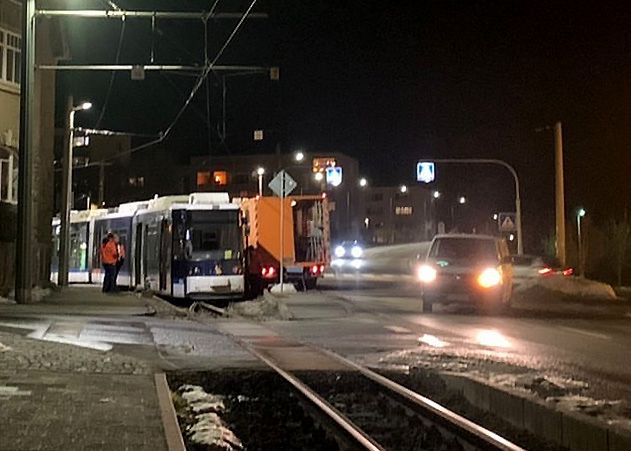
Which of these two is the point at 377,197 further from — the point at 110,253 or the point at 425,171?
the point at 110,253

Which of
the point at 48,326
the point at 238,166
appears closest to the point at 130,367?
the point at 48,326

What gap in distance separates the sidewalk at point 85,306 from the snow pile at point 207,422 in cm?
964

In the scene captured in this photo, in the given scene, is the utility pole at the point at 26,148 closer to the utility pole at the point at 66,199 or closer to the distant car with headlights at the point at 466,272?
the distant car with headlights at the point at 466,272

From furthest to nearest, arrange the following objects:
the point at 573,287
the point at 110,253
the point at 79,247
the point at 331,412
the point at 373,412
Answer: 1. the point at 79,247
2. the point at 573,287
3. the point at 110,253
4. the point at 373,412
5. the point at 331,412

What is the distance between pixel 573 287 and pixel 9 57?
19540mm

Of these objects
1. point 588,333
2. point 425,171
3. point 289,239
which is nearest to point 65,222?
point 289,239

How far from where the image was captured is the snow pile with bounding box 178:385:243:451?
9836 mm

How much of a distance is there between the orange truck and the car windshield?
10697 millimetres

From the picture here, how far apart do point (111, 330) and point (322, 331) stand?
438 cm

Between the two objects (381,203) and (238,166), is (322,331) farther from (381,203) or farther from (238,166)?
(381,203)

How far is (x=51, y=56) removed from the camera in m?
39.1

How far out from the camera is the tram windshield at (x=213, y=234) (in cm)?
3047

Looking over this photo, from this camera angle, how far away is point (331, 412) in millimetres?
11508

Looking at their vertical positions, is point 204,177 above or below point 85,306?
above
